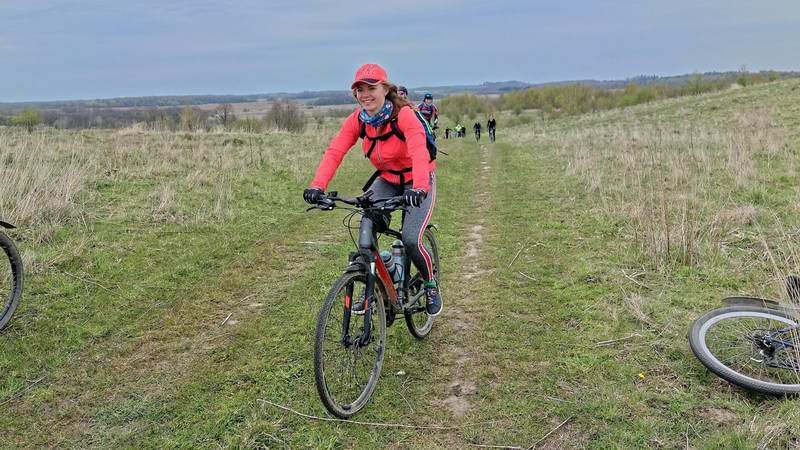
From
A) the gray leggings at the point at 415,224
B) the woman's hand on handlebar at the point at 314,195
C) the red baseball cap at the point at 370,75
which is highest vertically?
the red baseball cap at the point at 370,75

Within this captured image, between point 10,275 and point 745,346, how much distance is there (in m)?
6.59

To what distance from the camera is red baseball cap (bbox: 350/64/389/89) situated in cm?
386

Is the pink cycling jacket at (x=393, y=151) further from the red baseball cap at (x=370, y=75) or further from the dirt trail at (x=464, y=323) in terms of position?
the dirt trail at (x=464, y=323)

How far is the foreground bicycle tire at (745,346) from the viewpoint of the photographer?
12.2 feet

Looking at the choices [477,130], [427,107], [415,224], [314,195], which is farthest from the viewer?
[477,130]

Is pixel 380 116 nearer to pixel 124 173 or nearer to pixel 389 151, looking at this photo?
pixel 389 151

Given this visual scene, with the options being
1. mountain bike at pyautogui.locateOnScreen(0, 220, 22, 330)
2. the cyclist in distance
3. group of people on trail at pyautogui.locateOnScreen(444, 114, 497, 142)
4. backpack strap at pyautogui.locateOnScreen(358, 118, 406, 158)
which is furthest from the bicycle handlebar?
group of people on trail at pyautogui.locateOnScreen(444, 114, 497, 142)

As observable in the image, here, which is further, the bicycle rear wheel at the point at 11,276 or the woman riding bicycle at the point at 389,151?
the bicycle rear wheel at the point at 11,276

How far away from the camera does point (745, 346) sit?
13.1 feet

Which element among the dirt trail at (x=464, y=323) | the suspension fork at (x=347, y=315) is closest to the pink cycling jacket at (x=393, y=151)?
the suspension fork at (x=347, y=315)

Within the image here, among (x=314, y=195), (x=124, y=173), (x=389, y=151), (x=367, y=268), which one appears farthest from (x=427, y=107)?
(x=367, y=268)

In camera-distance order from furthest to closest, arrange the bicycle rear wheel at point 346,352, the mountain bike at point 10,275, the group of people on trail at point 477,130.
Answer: the group of people on trail at point 477,130, the mountain bike at point 10,275, the bicycle rear wheel at point 346,352

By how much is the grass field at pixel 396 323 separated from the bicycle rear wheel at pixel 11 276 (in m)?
0.17

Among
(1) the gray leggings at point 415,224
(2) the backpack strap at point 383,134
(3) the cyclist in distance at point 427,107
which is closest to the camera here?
(2) the backpack strap at point 383,134
